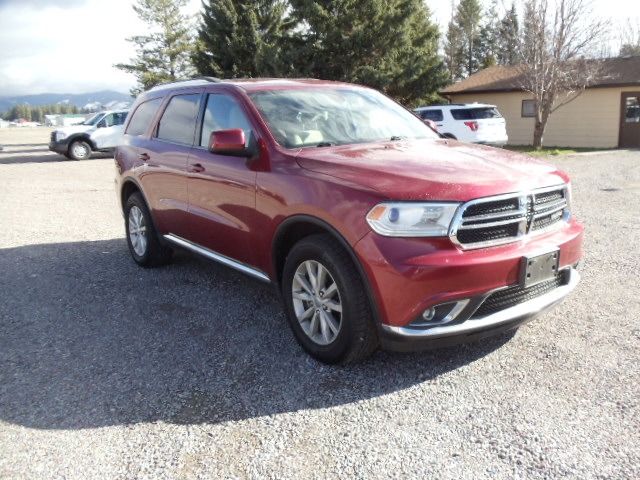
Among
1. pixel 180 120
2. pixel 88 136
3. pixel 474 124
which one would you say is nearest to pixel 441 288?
pixel 180 120

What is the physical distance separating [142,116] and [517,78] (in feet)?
80.1

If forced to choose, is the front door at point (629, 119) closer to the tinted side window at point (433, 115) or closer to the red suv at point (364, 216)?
the tinted side window at point (433, 115)

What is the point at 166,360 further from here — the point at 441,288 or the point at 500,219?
the point at 500,219

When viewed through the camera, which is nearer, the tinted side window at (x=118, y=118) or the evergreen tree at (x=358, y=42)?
Result: the tinted side window at (x=118, y=118)

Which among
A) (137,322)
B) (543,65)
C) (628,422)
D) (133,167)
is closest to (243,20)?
(543,65)

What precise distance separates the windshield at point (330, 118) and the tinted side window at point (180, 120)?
839 millimetres

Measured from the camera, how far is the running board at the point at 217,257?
13.1 ft

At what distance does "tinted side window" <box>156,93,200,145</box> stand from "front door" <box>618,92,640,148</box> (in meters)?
24.0

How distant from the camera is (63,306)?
15.7 ft

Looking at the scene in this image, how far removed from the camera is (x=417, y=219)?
2.94 m

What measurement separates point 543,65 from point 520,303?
20.0 metres

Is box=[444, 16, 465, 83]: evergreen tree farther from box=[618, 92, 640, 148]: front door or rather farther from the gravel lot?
the gravel lot

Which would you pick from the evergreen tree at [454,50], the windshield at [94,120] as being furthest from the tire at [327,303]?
the evergreen tree at [454,50]

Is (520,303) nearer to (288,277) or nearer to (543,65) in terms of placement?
(288,277)
